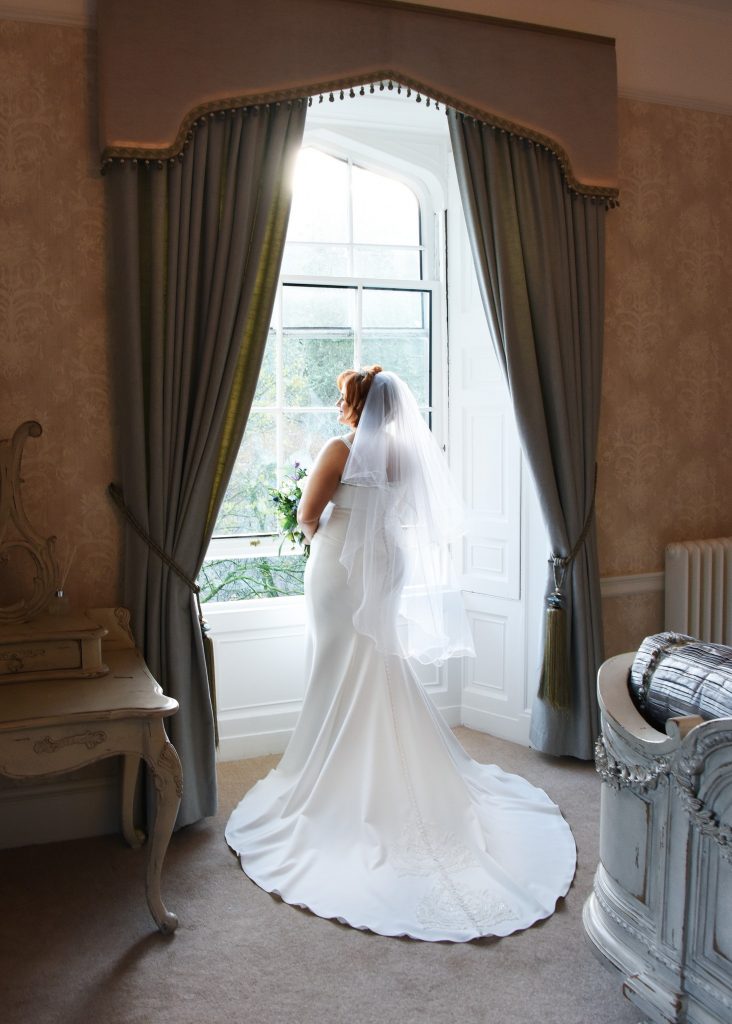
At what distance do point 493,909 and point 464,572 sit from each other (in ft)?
6.45

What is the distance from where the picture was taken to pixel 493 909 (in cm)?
281

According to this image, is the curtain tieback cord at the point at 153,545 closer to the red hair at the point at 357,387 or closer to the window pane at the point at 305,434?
the red hair at the point at 357,387

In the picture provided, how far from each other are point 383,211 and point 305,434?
1.19 metres

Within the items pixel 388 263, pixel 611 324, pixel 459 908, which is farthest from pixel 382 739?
pixel 388 263

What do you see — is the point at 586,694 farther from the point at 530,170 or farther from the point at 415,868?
the point at 530,170

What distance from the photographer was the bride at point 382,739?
3.01m

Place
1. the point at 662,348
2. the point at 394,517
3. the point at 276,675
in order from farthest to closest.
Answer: the point at 662,348
the point at 276,675
the point at 394,517

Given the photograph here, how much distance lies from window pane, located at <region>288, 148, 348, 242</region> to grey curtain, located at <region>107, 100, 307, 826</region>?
0.85m

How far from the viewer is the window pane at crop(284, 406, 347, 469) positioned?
173 inches

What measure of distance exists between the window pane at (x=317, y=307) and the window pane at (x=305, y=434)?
0.43m

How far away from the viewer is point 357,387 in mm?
3506

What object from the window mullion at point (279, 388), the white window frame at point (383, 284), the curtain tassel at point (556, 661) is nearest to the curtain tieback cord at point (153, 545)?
the white window frame at point (383, 284)

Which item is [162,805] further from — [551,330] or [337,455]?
[551,330]

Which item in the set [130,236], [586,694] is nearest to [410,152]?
[130,236]
